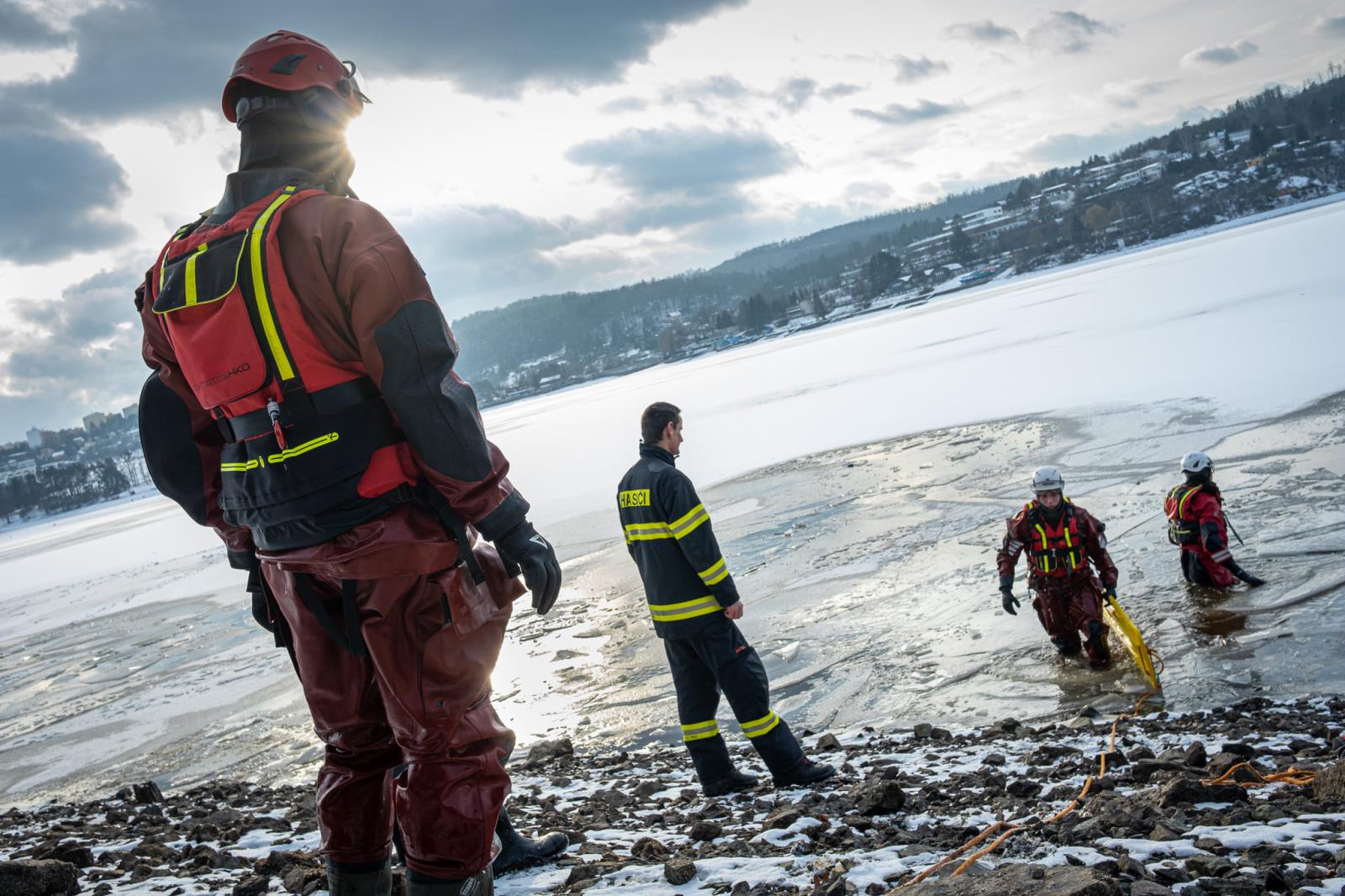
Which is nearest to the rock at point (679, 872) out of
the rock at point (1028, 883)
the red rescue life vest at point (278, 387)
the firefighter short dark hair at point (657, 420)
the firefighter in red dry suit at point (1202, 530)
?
the rock at point (1028, 883)

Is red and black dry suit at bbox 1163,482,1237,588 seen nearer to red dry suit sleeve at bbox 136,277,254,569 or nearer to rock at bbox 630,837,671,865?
rock at bbox 630,837,671,865

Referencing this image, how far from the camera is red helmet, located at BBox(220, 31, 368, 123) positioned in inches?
88.9

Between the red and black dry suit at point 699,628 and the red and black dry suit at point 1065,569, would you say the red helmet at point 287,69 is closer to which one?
the red and black dry suit at point 699,628

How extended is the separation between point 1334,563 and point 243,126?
26.3 ft

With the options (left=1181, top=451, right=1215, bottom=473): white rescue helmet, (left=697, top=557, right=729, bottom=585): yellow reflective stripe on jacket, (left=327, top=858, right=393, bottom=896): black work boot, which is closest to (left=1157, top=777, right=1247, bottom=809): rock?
(left=697, top=557, right=729, bottom=585): yellow reflective stripe on jacket

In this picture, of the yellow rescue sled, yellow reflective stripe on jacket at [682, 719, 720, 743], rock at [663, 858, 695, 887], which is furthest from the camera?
the yellow rescue sled

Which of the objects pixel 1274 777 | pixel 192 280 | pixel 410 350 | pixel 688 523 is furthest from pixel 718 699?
pixel 192 280

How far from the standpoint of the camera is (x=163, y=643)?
40.4 ft

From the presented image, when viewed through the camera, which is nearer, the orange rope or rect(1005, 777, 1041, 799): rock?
the orange rope

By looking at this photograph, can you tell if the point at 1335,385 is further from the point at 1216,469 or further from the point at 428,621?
the point at 428,621

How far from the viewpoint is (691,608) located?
4.58 m

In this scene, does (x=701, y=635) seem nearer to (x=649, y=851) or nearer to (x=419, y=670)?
(x=649, y=851)

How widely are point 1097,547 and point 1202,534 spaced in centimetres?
110

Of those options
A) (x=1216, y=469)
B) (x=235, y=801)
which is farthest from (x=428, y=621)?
(x=1216, y=469)
